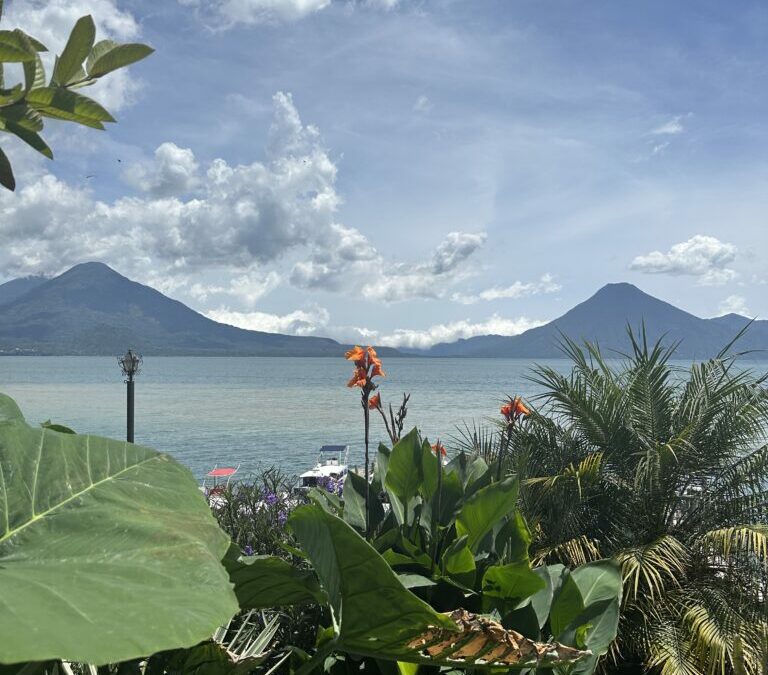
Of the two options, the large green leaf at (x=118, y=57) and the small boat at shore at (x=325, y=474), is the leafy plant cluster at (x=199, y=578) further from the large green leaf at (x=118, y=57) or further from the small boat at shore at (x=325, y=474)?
the small boat at shore at (x=325, y=474)

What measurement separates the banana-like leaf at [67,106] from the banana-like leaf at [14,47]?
68 mm

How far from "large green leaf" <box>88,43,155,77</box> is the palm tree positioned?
4511mm

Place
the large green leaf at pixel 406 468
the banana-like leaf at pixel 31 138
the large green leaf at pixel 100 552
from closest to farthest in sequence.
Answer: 1. the large green leaf at pixel 100 552
2. the banana-like leaf at pixel 31 138
3. the large green leaf at pixel 406 468

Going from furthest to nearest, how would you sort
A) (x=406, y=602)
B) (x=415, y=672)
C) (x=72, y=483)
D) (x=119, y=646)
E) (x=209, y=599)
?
(x=415, y=672) < (x=406, y=602) < (x=72, y=483) < (x=209, y=599) < (x=119, y=646)

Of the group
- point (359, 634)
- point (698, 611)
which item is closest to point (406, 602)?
point (359, 634)

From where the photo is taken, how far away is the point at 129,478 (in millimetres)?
1041

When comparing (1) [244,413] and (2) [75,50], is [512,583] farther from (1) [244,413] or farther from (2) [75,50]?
(1) [244,413]

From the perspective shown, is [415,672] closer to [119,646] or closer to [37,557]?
[37,557]

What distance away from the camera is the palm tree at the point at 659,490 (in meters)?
5.23

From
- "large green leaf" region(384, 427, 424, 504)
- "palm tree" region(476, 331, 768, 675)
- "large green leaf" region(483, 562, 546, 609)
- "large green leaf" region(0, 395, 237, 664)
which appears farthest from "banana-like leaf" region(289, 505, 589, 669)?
"palm tree" region(476, 331, 768, 675)

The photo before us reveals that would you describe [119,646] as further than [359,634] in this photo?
No

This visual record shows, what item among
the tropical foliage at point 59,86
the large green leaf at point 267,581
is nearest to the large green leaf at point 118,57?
the tropical foliage at point 59,86

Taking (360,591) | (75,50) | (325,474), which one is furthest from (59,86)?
(325,474)

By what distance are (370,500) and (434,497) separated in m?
0.32
